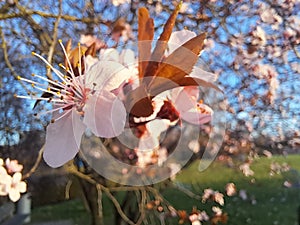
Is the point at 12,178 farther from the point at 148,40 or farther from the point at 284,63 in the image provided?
the point at 284,63

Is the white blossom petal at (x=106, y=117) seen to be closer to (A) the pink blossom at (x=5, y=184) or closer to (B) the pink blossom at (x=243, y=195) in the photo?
(A) the pink blossom at (x=5, y=184)

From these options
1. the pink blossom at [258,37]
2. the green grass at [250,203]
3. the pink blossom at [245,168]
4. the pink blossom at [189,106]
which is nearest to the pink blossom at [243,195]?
the green grass at [250,203]

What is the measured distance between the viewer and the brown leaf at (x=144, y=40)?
513mm

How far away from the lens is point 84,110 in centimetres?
52

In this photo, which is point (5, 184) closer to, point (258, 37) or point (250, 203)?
point (258, 37)

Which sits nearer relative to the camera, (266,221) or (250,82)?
(250,82)

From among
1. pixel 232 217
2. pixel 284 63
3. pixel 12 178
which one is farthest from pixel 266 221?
pixel 12 178

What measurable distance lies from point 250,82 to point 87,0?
38.8 inches

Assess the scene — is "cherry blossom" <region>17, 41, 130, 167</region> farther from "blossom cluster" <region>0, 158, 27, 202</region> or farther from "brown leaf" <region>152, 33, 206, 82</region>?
"blossom cluster" <region>0, 158, 27, 202</region>

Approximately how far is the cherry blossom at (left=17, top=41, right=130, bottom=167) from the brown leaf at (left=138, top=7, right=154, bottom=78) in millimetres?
32

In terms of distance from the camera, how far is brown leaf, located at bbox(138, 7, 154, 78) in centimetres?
51

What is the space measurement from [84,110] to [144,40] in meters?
0.11

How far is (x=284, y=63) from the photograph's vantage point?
2.76 meters

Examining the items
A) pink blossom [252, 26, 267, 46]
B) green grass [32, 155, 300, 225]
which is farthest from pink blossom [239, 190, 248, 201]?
pink blossom [252, 26, 267, 46]
